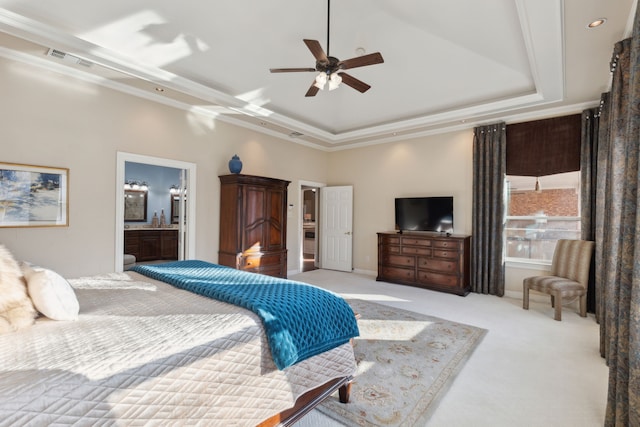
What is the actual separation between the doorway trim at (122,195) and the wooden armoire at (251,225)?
468 mm

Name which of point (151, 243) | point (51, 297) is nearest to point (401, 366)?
point (51, 297)

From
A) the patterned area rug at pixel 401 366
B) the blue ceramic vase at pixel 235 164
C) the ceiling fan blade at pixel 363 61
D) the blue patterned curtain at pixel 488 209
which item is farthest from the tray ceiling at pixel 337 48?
the patterned area rug at pixel 401 366

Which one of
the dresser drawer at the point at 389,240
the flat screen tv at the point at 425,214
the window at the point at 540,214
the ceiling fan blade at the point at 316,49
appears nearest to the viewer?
the ceiling fan blade at the point at 316,49

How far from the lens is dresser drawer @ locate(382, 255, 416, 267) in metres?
5.55

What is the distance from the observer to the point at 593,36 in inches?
106

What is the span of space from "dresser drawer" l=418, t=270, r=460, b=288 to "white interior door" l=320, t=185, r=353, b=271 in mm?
1831

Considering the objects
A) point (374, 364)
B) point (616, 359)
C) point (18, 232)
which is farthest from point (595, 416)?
point (18, 232)

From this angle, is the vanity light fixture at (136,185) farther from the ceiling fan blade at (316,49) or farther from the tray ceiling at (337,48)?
the ceiling fan blade at (316,49)

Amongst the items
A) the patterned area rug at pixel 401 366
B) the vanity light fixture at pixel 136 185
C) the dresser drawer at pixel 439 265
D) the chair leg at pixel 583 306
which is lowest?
the patterned area rug at pixel 401 366

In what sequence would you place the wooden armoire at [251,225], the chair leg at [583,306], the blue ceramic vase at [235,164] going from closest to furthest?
the chair leg at [583,306] < the wooden armoire at [251,225] < the blue ceramic vase at [235,164]

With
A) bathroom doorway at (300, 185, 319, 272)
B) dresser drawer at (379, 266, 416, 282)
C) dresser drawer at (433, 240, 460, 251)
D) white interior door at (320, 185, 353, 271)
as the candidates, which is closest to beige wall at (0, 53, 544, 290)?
white interior door at (320, 185, 353, 271)

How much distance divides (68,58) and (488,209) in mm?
5974

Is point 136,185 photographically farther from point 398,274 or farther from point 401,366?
point 401,366

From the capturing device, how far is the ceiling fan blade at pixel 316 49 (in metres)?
2.58
